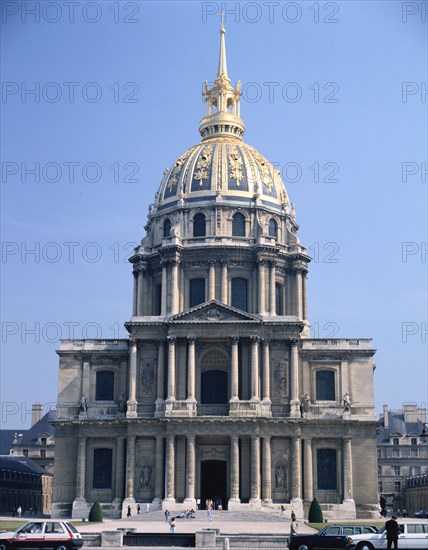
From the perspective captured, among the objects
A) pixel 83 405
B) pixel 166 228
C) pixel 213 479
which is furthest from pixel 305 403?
pixel 166 228

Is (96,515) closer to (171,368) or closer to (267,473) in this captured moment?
(171,368)

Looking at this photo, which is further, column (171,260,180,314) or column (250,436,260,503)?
column (171,260,180,314)

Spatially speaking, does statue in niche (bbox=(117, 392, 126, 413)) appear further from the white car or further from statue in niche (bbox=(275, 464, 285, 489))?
the white car

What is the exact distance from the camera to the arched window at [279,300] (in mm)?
84769

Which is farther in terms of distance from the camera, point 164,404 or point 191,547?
point 164,404

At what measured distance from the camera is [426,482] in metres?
95.4

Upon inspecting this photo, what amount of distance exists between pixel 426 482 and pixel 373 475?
2383 centimetres

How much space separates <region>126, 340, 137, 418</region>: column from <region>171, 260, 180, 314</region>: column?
22.3 feet

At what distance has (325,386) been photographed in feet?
251

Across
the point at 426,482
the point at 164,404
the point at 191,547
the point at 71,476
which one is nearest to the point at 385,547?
the point at 191,547

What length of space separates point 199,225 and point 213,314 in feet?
47.8

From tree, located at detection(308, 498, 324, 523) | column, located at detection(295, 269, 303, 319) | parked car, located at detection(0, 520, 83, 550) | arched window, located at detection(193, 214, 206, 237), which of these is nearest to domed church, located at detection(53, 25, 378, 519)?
column, located at detection(295, 269, 303, 319)

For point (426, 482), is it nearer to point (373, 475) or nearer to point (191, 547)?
point (373, 475)

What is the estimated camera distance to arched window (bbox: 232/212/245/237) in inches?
3391
